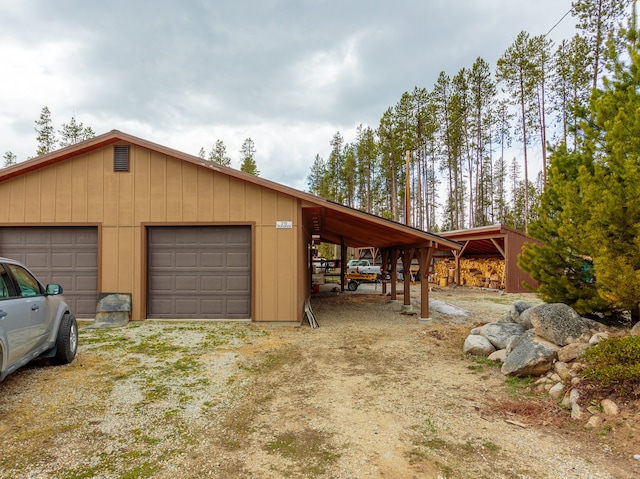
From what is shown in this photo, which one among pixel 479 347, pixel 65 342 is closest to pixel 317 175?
pixel 479 347

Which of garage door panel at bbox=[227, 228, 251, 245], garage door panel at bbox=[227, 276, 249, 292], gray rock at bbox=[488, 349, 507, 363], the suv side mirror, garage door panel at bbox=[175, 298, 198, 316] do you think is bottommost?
gray rock at bbox=[488, 349, 507, 363]

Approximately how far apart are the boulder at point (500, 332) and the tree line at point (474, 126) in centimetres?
854

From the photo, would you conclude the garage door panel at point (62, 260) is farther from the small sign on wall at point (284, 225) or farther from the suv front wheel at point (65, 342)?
the small sign on wall at point (284, 225)

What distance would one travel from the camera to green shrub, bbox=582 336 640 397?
3.42 metres

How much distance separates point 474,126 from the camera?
85.2ft

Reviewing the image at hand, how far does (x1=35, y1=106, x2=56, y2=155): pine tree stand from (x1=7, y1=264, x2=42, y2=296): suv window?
33046mm

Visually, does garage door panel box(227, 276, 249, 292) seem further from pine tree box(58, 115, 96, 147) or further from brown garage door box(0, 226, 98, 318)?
pine tree box(58, 115, 96, 147)

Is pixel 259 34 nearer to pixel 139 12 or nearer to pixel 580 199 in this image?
pixel 139 12

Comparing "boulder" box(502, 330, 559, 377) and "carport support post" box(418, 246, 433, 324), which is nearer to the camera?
"boulder" box(502, 330, 559, 377)

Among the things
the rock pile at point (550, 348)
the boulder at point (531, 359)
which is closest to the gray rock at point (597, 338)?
the rock pile at point (550, 348)

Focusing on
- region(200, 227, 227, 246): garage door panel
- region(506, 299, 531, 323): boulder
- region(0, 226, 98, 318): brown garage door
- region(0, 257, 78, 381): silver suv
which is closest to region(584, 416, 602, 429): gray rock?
region(506, 299, 531, 323): boulder

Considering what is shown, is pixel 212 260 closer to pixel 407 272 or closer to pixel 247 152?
pixel 407 272

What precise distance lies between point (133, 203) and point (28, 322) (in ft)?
16.8

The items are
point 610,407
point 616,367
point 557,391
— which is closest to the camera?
point 610,407
